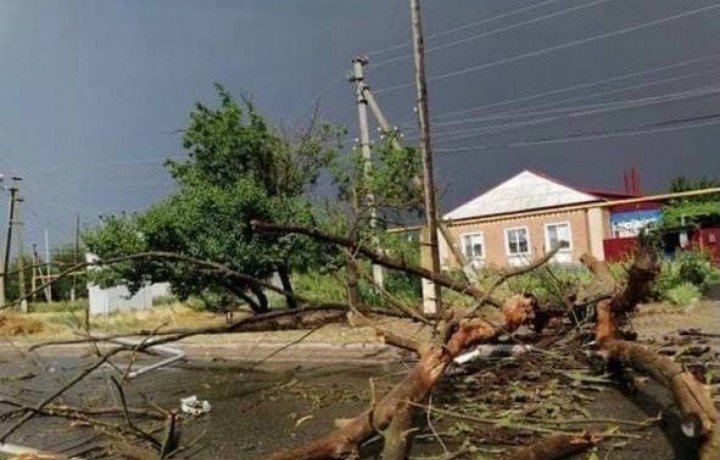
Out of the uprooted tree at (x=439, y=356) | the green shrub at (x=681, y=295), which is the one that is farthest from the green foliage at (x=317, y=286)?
the uprooted tree at (x=439, y=356)

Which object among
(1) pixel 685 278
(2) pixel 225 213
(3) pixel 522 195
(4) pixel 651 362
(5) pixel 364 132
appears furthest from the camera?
(3) pixel 522 195

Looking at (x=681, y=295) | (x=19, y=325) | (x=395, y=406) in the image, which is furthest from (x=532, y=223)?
(x=395, y=406)

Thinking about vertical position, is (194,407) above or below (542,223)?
below

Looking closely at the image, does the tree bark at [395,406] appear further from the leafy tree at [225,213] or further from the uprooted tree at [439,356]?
the leafy tree at [225,213]

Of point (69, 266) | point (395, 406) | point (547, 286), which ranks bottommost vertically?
point (395, 406)

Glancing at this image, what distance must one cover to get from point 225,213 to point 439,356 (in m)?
12.3

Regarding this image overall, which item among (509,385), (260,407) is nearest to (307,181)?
(260,407)

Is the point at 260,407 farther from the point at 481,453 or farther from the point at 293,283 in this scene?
the point at 293,283

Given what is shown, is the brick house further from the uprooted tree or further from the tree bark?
the tree bark

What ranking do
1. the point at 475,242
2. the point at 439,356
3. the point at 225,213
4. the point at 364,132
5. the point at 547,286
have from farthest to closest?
the point at 475,242 → the point at 364,132 → the point at 225,213 → the point at 547,286 → the point at 439,356

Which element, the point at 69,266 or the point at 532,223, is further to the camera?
the point at 532,223

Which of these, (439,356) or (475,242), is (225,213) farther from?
(475,242)

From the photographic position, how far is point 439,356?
5375 millimetres

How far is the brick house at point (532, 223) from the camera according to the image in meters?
27.3
